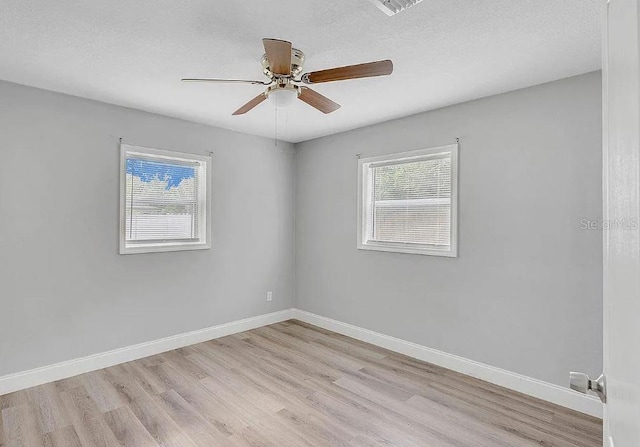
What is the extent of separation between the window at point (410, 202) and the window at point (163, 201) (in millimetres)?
1845

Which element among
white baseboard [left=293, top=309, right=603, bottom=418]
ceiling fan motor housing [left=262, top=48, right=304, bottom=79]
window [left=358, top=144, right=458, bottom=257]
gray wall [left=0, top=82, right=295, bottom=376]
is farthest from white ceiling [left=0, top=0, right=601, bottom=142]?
white baseboard [left=293, top=309, right=603, bottom=418]

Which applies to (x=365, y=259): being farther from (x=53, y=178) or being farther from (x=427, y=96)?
(x=53, y=178)

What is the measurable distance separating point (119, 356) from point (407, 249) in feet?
9.97

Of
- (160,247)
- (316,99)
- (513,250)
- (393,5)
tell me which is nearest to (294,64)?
(316,99)

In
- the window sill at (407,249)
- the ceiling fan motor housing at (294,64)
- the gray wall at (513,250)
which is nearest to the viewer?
the ceiling fan motor housing at (294,64)

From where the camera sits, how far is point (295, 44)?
2.17 m

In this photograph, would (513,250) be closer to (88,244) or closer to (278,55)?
(278,55)

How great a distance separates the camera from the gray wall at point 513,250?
99.0 inches

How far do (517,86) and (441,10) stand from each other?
135 cm

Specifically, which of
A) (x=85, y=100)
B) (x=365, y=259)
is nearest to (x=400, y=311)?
(x=365, y=259)

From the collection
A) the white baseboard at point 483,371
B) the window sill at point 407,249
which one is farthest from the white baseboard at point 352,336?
the window sill at point 407,249

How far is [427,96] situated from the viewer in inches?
119

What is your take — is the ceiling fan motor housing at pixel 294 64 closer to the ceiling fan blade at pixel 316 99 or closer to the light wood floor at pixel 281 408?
the ceiling fan blade at pixel 316 99

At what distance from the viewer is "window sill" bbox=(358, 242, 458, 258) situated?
324 cm
